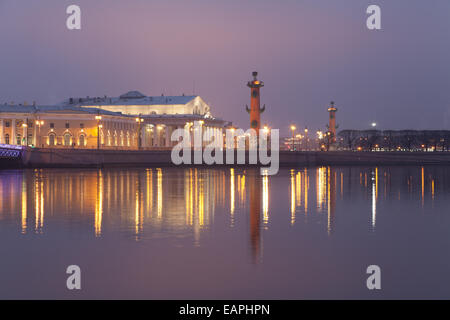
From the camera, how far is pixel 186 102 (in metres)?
116

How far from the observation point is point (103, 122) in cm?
9431

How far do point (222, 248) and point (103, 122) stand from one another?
8312cm

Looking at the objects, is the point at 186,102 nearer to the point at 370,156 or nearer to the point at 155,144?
the point at 155,144

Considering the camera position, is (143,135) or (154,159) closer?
(154,159)

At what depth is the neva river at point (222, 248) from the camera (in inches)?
404

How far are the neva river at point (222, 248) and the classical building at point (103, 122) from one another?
201 ft

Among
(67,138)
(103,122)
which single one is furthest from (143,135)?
(67,138)

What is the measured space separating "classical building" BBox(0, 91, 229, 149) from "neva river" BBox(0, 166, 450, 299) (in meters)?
61.4

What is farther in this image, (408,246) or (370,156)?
(370,156)

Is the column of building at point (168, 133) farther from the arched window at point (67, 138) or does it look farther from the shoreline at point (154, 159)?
the shoreline at point (154, 159)

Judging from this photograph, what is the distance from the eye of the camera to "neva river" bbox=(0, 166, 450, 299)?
1025cm

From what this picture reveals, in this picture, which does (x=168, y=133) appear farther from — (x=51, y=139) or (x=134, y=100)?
(x=51, y=139)

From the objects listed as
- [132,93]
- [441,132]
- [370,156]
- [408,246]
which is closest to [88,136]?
[132,93]
